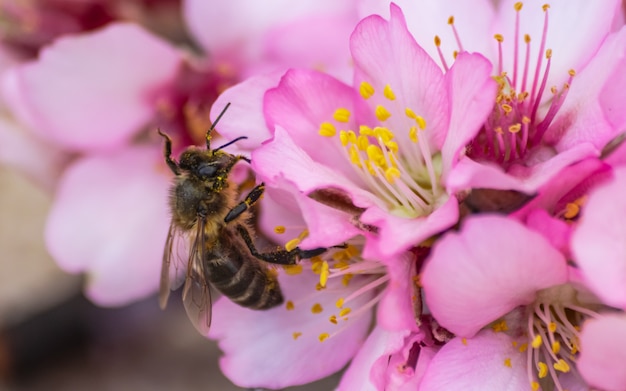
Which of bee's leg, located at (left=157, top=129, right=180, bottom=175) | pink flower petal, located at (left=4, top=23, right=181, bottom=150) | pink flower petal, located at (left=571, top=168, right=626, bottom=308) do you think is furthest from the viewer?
pink flower petal, located at (left=4, top=23, right=181, bottom=150)

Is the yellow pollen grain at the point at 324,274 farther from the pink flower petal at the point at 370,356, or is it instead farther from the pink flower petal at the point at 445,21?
the pink flower petal at the point at 445,21

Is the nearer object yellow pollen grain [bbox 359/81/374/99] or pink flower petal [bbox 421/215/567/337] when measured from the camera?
pink flower petal [bbox 421/215/567/337]

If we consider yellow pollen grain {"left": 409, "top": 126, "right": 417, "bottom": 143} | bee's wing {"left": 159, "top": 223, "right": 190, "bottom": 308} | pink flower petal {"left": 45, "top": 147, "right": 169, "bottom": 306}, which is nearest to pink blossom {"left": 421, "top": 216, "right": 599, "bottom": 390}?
yellow pollen grain {"left": 409, "top": 126, "right": 417, "bottom": 143}

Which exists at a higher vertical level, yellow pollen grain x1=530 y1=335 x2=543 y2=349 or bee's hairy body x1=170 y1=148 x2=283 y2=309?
yellow pollen grain x1=530 y1=335 x2=543 y2=349

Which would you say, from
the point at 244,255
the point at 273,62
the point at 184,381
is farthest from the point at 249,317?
the point at 184,381

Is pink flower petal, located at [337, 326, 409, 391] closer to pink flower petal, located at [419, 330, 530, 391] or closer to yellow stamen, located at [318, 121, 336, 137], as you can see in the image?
pink flower petal, located at [419, 330, 530, 391]

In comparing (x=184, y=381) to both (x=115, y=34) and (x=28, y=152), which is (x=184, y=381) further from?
(x=115, y=34)

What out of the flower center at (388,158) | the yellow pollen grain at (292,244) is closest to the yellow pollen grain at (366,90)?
the flower center at (388,158)
